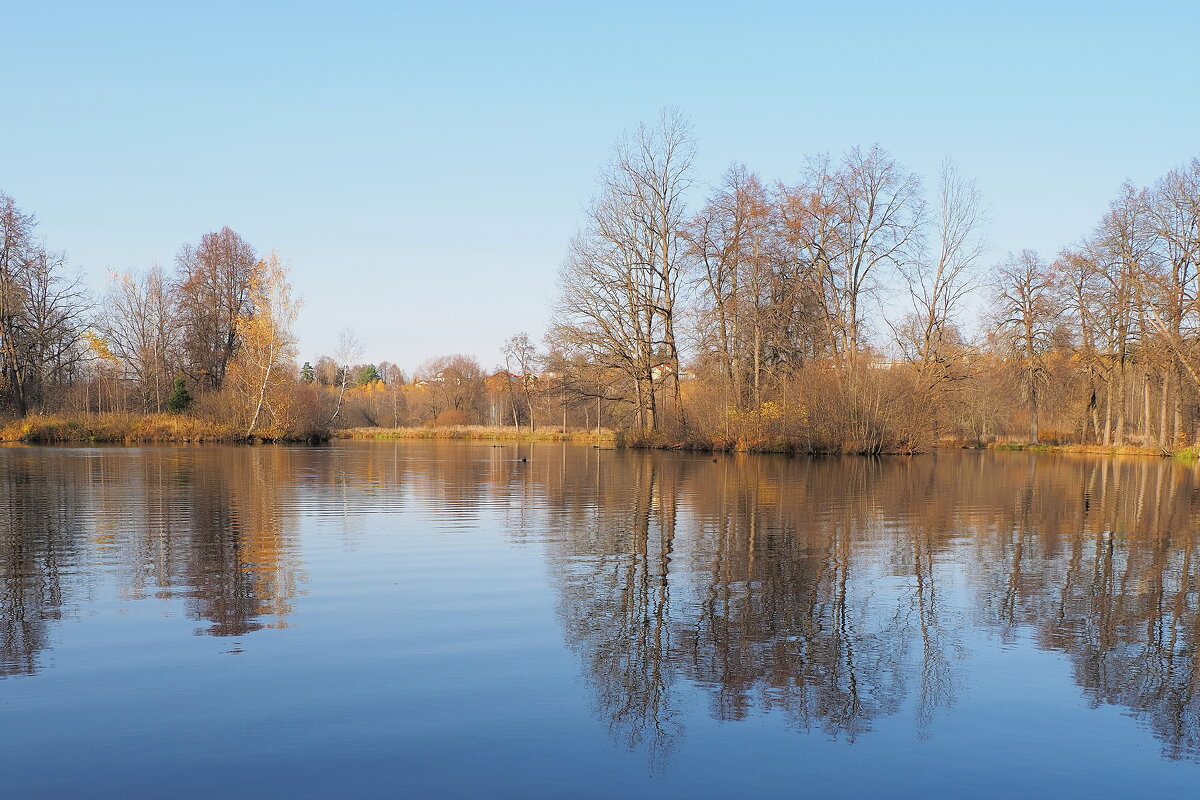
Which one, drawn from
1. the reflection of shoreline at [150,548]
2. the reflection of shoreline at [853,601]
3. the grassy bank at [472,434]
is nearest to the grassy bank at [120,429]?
the grassy bank at [472,434]

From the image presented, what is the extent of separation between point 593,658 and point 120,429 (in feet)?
167

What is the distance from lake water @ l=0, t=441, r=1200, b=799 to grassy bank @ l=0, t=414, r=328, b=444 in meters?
38.9

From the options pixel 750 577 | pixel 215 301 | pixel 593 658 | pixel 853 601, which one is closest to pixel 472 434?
pixel 215 301

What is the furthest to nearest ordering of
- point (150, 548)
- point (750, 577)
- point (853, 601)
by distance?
point (150, 548), point (750, 577), point (853, 601)

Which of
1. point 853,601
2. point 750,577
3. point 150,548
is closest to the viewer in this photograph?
point 853,601

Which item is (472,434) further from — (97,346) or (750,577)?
(750,577)

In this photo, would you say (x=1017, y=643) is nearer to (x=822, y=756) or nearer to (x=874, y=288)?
(x=822, y=756)

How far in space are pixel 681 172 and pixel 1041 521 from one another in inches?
1296

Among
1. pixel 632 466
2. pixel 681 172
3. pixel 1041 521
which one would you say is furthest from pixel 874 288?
pixel 1041 521

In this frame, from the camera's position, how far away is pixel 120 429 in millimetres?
50031

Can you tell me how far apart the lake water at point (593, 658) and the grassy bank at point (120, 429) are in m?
38.9

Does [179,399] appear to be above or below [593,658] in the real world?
above

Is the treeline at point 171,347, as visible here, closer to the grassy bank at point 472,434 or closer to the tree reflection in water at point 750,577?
the grassy bank at point 472,434

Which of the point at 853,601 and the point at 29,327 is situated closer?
the point at 853,601
